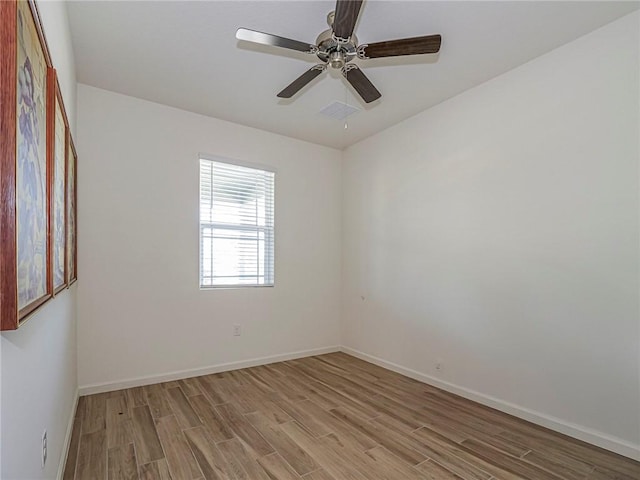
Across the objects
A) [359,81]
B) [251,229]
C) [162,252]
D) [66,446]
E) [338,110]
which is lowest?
[66,446]

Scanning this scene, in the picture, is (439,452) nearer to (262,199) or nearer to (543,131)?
(543,131)

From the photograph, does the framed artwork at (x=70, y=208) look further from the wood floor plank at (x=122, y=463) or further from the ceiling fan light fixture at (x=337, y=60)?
the ceiling fan light fixture at (x=337, y=60)

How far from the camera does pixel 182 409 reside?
113 inches

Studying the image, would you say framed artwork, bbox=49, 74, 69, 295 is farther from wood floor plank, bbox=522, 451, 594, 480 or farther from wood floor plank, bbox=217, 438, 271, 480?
wood floor plank, bbox=522, 451, 594, 480

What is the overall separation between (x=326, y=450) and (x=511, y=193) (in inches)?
95.1

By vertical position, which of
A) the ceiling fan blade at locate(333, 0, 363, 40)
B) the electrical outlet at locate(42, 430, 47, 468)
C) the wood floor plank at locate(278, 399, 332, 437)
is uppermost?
the ceiling fan blade at locate(333, 0, 363, 40)

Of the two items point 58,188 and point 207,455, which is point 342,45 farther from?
point 207,455

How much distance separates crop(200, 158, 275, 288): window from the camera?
3865mm

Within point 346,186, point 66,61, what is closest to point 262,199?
point 346,186

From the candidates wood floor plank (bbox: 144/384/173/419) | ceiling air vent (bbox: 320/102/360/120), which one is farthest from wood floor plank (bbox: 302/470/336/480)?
ceiling air vent (bbox: 320/102/360/120)

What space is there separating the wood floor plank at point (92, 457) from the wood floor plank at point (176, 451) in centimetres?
34

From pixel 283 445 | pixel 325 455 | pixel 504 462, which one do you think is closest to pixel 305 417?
pixel 283 445

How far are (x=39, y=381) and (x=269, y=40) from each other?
201 cm

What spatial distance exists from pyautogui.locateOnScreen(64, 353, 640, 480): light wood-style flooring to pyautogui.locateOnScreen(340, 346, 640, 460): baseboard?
0.06 metres
